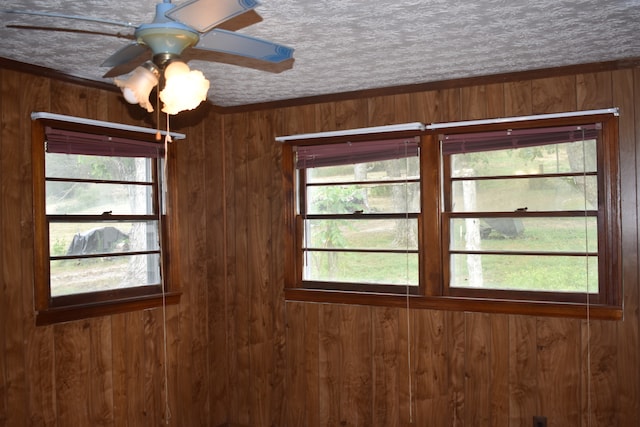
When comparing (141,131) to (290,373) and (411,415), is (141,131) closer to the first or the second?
(290,373)

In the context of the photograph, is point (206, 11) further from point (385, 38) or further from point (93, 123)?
point (93, 123)

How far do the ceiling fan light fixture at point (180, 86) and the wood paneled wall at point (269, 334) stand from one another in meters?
1.78

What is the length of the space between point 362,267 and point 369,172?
2.20ft

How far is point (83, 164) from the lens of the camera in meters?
3.65

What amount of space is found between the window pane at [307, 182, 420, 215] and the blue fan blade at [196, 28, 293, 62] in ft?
6.40

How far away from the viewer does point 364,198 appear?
4.07 metres

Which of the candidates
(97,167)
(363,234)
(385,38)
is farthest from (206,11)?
(363,234)

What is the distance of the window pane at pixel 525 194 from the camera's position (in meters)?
3.45

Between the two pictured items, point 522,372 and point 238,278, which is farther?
point 238,278

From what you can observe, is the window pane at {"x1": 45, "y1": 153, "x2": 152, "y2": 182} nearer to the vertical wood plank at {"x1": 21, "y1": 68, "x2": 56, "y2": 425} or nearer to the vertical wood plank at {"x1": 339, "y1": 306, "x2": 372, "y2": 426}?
the vertical wood plank at {"x1": 21, "y1": 68, "x2": 56, "y2": 425}

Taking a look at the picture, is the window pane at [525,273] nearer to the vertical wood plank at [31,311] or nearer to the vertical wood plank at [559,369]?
the vertical wood plank at [559,369]

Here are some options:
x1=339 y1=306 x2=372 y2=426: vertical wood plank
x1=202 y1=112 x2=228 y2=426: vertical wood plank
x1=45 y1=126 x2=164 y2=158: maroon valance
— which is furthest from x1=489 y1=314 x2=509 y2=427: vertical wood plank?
x1=45 y1=126 x2=164 y2=158: maroon valance

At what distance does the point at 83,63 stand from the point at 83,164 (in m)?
0.68

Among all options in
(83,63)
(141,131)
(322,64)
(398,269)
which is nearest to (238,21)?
(322,64)
